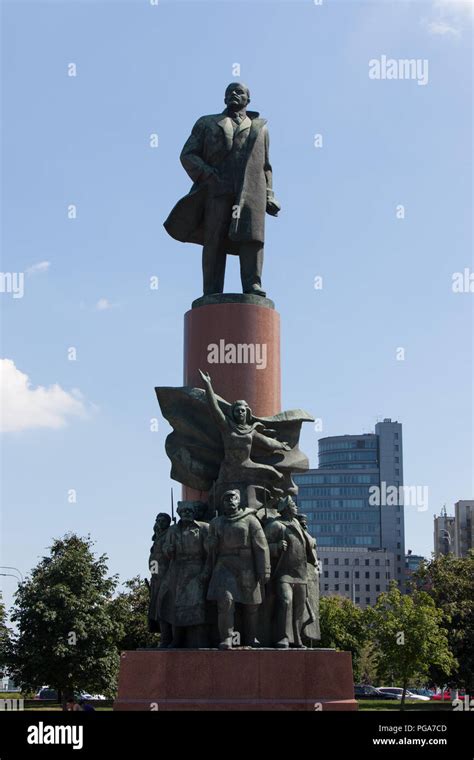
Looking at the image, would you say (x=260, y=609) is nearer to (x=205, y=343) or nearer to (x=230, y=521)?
(x=230, y=521)

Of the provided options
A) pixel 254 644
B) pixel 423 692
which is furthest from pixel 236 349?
pixel 423 692

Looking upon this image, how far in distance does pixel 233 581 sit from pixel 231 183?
6753 millimetres

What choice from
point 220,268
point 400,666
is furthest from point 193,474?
point 400,666

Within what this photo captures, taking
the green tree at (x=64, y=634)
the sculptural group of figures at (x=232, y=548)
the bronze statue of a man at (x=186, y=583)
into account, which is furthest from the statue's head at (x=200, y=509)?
the green tree at (x=64, y=634)

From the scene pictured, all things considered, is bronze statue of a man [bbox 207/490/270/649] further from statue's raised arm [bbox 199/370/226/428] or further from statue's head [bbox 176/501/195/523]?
statue's raised arm [bbox 199/370/226/428]

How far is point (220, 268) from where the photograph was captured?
704 inches

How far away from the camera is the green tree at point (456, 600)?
131 ft

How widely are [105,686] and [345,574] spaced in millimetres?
87454

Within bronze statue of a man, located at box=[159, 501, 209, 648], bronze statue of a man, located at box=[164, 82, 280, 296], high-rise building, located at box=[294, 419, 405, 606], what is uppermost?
high-rise building, located at box=[294, 419, 405, 606]

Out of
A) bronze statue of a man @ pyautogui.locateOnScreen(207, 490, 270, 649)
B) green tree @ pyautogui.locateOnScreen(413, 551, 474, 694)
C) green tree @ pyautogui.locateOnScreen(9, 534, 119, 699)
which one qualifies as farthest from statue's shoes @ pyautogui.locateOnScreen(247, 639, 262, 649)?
green tree @ pyautogui.locateOnScreen(413, 551, 474, 694)

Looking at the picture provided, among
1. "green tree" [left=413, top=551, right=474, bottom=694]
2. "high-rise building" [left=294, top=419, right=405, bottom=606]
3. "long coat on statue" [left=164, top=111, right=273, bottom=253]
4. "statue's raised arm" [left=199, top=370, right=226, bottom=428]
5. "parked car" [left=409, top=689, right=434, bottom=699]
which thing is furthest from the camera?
"high-rise building" [left=294, top=419, right=405, bottom=606]

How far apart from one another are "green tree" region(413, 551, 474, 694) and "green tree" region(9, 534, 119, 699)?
13.9m

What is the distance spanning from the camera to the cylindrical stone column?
1633cm

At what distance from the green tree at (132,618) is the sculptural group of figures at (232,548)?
1724 cm
